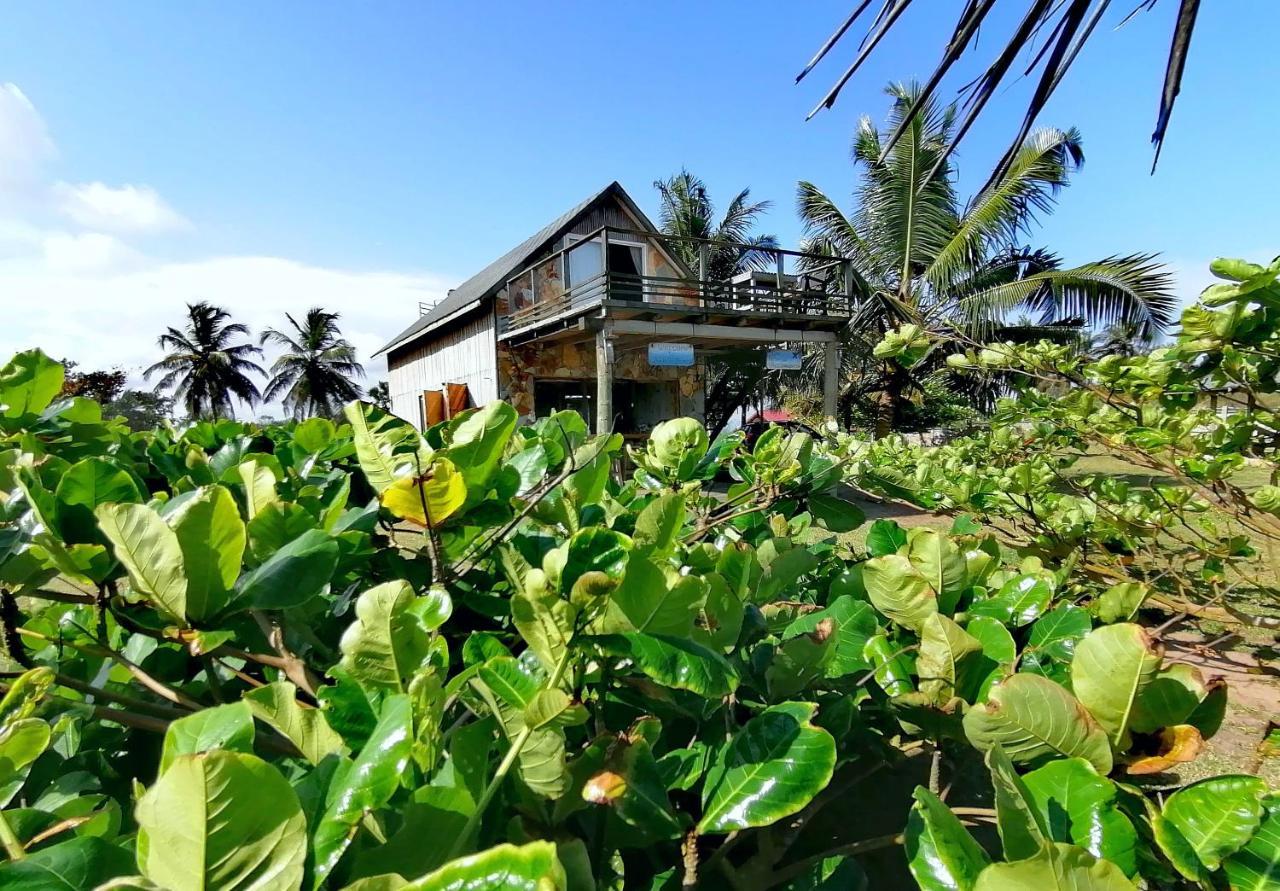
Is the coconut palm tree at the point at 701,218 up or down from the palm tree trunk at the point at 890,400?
up

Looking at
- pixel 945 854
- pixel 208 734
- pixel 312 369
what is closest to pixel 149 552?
pixel 208 734

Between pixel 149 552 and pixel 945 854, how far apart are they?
60cm

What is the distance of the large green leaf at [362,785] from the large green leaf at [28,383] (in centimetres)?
101

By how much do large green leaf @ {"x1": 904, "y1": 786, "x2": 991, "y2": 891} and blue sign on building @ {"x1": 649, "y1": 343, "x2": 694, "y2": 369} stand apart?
8.59 m

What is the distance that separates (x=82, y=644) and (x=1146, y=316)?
14060 mm

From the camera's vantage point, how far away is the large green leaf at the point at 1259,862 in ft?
1.39

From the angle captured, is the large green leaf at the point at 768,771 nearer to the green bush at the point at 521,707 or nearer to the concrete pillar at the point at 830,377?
the green bush at the point at 521,707

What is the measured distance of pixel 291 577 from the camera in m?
0.53

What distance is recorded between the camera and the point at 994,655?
663 millimetres

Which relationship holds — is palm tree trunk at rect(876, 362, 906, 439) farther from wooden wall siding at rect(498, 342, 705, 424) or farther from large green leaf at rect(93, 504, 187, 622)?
large green leaf at rect(93, 504, 187, 622)

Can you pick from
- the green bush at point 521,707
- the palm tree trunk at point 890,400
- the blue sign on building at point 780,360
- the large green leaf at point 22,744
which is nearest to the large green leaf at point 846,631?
the green bush at point 521,707

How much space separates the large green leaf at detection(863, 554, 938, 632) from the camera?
0.69 m

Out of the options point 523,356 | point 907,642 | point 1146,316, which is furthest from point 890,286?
point 907,642

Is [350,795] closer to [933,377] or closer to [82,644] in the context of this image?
[82,644]
